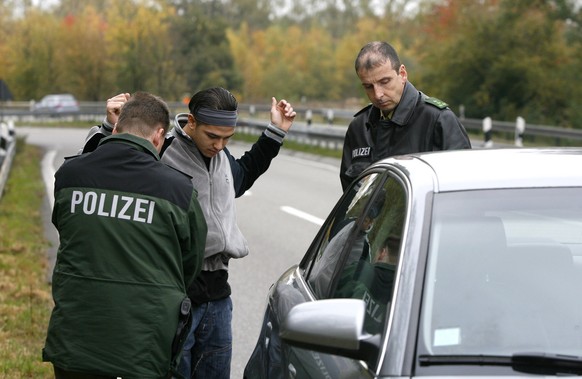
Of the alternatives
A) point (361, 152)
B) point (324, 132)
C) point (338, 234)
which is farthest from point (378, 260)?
point (324, 132)

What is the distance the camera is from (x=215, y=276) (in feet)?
15.3

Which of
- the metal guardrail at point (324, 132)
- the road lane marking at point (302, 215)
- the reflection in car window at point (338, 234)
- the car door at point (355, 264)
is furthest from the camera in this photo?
the metal guardrail at point (324, 132)

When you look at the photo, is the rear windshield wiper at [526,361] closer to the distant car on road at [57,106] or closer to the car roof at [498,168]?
the car roof at [498,168]

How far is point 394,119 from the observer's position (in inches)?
212

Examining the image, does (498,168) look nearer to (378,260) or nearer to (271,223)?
(378,260)

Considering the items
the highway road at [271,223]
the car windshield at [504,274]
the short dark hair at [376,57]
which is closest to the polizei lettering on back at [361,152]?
the short dark hair at [376,57]

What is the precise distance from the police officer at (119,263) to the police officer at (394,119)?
167 cm

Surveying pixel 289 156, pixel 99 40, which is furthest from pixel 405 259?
pixel 99 40

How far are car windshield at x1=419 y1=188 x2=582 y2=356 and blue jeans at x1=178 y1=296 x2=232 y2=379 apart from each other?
1669 mm

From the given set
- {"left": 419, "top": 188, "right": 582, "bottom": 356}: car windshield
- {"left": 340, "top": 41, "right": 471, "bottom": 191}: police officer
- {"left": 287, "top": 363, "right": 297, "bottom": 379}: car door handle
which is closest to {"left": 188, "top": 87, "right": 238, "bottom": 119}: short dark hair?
{"left": 340, "top": 41, "right": 471, "bottom": 191}: police officer

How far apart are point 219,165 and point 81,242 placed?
39.9 inches

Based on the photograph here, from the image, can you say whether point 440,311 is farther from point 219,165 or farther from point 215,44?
point 215,44

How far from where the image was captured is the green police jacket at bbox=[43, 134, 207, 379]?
12.6 ft

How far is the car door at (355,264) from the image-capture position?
321cm
